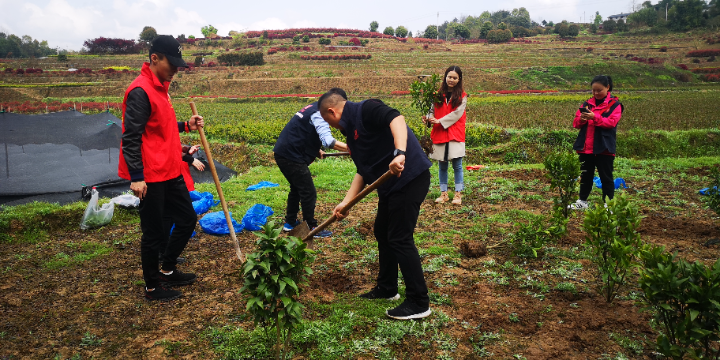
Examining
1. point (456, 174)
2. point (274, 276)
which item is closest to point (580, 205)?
point (456, 174)

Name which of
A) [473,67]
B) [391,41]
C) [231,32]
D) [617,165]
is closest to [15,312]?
[617,165]

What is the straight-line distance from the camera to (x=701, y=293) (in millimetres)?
2391

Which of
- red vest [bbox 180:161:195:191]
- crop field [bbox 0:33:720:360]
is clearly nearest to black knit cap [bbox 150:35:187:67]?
red vest [bbox 180:161:195:191]

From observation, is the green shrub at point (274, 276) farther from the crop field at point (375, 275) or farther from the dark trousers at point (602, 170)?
the dark trousers at point (602, 170)

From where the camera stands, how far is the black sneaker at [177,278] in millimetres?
4215

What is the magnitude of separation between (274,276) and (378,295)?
59.2 inches

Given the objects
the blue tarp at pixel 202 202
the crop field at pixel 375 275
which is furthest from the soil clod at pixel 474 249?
the blue tarp at pixel 202 202

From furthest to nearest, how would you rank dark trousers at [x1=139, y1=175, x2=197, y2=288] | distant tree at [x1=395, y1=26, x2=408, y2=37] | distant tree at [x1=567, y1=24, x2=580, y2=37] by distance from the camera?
1. distant tree at [x1=395, y1=26, x2=408, y2=37]
2. distant tree at [x1=567, y1=24, x2=580, y2=37]
3. dark trousers at [x1=139, y1=175, x2=197, y2=288]

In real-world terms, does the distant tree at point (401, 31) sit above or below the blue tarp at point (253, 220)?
above

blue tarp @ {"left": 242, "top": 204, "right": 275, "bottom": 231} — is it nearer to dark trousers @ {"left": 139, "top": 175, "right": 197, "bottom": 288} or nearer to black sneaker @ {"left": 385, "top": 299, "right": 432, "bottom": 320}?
dark trousers @ {"left": 139, "top": 175, "right": 197, "bottom": 288}

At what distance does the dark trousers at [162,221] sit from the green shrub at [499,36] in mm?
70962

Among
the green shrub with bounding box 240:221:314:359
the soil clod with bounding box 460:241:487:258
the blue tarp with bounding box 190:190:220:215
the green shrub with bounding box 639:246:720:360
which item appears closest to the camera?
the green shrub with bounding box 639:246:720:360

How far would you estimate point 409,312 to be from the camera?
344 cm

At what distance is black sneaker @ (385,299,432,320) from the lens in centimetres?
342
